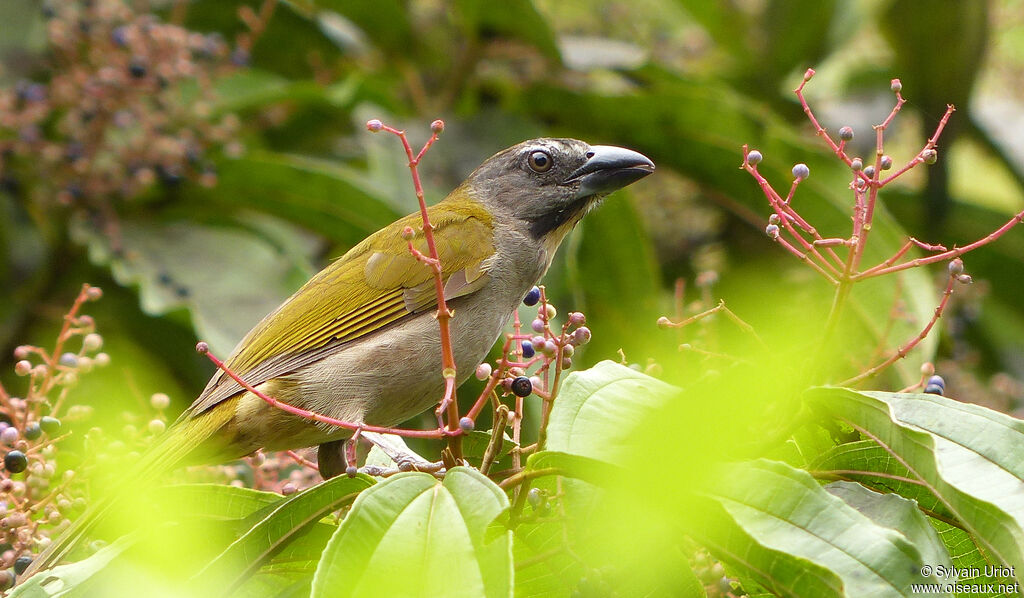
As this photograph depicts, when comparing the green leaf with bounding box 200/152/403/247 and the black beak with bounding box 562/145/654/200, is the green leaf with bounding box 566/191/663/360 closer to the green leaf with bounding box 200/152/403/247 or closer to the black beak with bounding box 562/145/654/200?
the green leaf with bounding box 200/152/403/247

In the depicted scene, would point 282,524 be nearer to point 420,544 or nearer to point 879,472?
point 420,544

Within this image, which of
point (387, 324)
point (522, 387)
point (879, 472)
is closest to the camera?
point (879, 472)

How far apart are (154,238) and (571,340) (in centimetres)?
245

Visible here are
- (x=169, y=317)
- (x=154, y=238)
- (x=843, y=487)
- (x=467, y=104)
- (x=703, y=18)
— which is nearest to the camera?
(x=843, y=487)

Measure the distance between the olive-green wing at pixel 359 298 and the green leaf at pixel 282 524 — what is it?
94cm

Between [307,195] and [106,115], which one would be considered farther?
[307,195]

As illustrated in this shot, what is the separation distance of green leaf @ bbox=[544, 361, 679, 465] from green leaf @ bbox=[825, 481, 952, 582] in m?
0.30

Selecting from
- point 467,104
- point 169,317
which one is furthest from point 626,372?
point 467,104

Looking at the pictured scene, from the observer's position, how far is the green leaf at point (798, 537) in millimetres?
1382

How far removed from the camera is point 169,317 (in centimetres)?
354

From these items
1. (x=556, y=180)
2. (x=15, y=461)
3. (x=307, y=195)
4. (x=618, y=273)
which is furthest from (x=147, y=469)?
(x=618, y=273)

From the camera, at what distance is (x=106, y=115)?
3520 mm

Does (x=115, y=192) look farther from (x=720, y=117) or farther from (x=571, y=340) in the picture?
(x=571, y=340)

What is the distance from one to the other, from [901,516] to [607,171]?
61.5 inches
